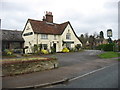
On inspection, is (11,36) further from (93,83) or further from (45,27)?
(93,83)

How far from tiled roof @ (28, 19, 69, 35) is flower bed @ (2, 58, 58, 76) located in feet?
58.4

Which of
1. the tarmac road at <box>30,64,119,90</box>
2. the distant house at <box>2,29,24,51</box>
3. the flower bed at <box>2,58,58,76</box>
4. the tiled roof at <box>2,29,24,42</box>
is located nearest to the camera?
the tarmac road at <box>30,64,119,90</box>

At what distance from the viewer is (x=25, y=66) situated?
10.4 meters

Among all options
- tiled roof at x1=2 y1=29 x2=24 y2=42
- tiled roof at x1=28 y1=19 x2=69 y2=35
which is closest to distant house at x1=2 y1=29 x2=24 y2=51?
tiled roof at x1=2 y1=29 x2=24 y2=42

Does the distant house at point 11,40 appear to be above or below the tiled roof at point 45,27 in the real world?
below

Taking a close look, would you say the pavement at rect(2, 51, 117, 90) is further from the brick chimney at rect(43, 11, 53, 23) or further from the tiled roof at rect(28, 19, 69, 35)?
the brick chimney at rect(43, 11, 53, 23)

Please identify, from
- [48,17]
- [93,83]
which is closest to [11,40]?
[48,17]

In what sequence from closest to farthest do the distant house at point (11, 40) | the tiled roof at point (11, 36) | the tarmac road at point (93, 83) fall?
1. the tarmac road at point (93, 83)
2. the distant house at point (11, 40)
3. the tiled roof at point (11, 36)

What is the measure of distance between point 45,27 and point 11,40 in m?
8.15

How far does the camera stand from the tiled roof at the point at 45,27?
29791 millimetres

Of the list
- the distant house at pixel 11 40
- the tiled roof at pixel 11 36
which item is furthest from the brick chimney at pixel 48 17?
the distant house at pixel 11 40

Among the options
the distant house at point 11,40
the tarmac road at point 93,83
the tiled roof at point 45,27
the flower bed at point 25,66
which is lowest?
the tarmac road at point 93,83

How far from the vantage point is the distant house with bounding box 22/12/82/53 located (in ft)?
96.7

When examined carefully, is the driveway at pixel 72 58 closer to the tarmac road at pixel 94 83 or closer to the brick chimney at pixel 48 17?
the tarmac road at pixel 94 83
